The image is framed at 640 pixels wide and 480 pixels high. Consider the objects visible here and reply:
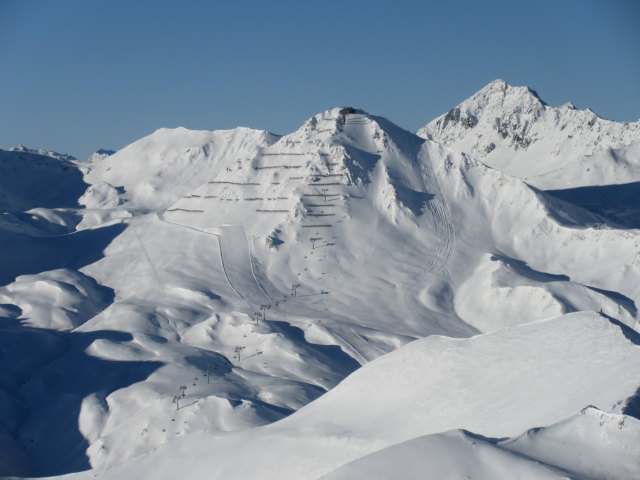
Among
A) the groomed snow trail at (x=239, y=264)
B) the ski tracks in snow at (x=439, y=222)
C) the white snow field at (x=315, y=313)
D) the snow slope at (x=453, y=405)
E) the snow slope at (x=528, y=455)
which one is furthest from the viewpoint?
the ski tracks in snow at (x=439, y=222)

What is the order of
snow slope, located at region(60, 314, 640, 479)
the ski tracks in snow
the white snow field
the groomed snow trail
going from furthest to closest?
the ski tracks in snow < the groomed snow trail < the white snow field < snow slope, located at region(60, 314, 640, 479)

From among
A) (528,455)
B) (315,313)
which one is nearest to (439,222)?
(315,313)

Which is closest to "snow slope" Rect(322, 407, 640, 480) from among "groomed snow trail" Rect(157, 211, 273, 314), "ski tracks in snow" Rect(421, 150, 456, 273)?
"groomed snow trail" Rect(157, 211, 273, 314)

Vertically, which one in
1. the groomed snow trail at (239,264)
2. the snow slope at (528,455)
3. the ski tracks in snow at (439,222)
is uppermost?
the ski tracks in snow at (439,222)

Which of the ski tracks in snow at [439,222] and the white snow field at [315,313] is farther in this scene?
the ski tracks in snow at [439,222]

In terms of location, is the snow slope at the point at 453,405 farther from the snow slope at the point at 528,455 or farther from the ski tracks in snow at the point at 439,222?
the ski tracks in snow at the point at 439,222

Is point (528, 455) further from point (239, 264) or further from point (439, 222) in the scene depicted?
point (439, 222)

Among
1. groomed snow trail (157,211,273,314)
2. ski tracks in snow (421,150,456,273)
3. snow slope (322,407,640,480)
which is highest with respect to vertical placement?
ski tracks in snow (421,150,456,273)

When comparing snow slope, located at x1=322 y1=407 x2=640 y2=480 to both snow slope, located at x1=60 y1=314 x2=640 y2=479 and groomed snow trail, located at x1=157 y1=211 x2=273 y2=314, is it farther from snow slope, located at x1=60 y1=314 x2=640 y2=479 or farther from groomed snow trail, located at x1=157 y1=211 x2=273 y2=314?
groomed snow trail, located at x1=157 y1=211 x2=273 y2=314

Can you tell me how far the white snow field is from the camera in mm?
44812

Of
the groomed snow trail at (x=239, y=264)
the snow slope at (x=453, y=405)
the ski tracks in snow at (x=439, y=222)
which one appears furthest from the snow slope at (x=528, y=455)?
the ski tracks in snow at (x=439, y=222)

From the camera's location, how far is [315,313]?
11269 cm

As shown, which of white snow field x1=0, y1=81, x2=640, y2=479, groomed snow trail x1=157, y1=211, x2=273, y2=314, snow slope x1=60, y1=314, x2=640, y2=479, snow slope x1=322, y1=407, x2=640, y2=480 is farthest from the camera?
groomed snow trail x1=157, y1=211, x2=273, y2=314

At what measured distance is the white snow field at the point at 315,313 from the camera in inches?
1764
